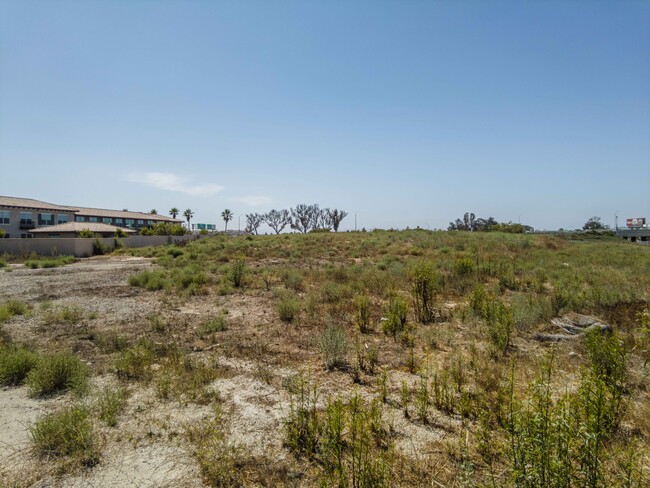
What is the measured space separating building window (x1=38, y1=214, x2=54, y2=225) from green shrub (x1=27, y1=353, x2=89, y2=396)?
60.4 meters

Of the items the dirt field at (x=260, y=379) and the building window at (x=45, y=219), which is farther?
the building window at (x=45, y=219)

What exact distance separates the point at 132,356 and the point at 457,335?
19.5ft

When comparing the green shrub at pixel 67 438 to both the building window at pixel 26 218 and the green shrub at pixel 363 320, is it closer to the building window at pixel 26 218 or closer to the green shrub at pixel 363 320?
the green shrub at pixel 363 320

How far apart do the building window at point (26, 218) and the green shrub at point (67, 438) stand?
60.3 metres

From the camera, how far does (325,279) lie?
12203 mm

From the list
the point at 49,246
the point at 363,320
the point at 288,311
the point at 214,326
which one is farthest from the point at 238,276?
the point at 49,246

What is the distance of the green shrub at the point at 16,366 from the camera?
4.49 meters

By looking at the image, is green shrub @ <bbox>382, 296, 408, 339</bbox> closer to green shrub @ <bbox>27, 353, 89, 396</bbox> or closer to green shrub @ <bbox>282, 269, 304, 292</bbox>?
green shrub @ <bbox>282, 269, 304, 292</bbox>

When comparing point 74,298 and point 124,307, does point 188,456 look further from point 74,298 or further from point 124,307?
point 74,298

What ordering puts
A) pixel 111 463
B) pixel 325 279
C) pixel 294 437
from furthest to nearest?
pixel 325 279, pixel 294 437, pixel 111 463

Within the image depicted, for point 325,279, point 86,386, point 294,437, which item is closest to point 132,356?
point 86,386

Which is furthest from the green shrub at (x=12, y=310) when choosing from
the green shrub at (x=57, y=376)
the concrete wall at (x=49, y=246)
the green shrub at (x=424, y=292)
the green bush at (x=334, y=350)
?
the concrete wall at (x=49, y=246)

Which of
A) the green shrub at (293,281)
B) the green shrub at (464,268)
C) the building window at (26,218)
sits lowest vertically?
the green shrub at (293,281)

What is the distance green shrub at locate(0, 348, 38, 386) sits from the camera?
4488 mm
